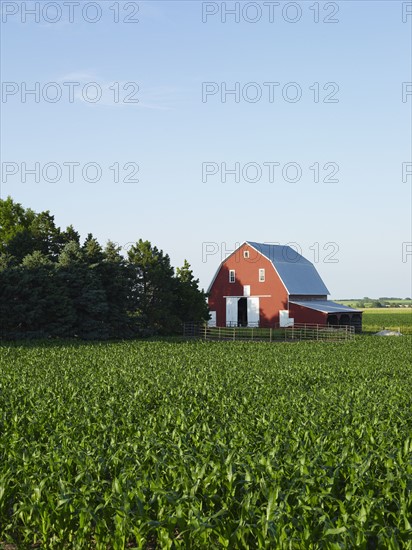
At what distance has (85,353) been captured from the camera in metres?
30.8

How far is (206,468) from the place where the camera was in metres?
8.91

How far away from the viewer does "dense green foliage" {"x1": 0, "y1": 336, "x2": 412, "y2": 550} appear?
700 centimetres

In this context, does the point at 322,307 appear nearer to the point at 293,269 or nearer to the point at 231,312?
the point at 293,269

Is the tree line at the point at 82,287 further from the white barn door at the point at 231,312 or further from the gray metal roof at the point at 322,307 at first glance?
the gray metal roof at the point at 322,307

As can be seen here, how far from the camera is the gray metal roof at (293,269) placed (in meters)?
59.7

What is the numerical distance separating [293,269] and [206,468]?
179ft

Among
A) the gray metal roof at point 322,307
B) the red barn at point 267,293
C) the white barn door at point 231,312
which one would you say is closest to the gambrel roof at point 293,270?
the red barn at point 267,293

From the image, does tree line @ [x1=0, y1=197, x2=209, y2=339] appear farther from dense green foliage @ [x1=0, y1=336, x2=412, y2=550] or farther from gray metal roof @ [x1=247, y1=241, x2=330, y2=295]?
dense green foliage @ [x1=0, y1=336, x2=412, y2=550]

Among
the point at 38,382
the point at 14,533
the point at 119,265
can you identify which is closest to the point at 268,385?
the point at 38,382

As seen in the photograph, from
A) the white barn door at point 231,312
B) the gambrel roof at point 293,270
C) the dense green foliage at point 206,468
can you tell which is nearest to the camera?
the dense green foliage at point 206,468

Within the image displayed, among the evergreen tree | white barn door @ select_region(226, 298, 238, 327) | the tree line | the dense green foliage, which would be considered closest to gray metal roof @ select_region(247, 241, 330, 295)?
white barn door @ select_region(226, 298, 238, 327)

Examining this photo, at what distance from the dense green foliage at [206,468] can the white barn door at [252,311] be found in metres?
40.7

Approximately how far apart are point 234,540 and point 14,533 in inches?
128

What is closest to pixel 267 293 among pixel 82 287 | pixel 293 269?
pixel 293 269
